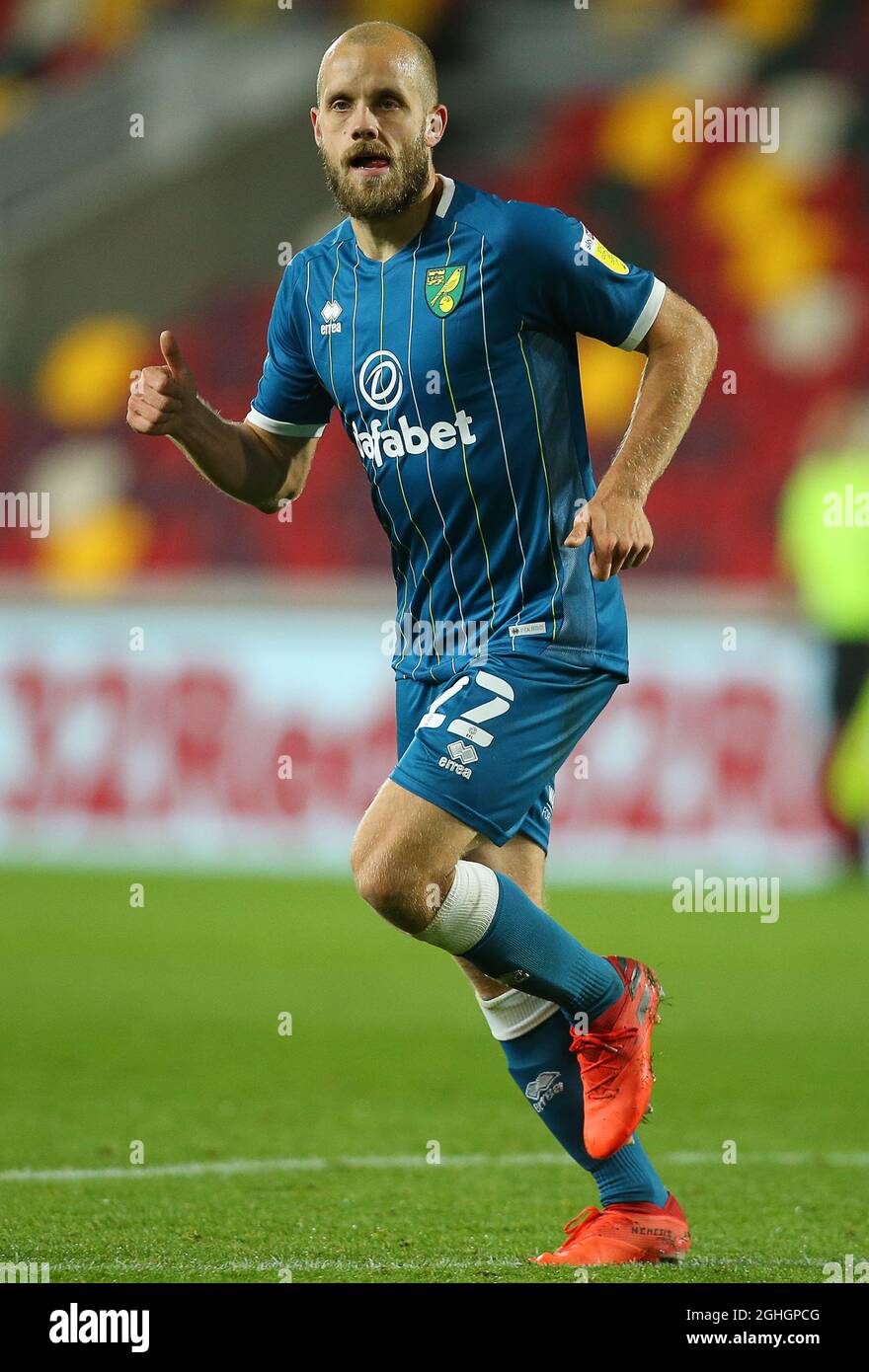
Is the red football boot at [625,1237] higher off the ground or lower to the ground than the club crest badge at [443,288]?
lower

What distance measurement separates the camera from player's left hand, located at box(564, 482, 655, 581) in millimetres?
3084

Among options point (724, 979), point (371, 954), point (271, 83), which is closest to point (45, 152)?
point (271, 83)

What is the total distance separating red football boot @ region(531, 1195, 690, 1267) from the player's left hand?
3.80 ft

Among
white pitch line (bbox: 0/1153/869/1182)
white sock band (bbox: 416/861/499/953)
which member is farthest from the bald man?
white pitch line (bbox: 0/1153/869/1182)

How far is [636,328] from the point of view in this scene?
3.40m

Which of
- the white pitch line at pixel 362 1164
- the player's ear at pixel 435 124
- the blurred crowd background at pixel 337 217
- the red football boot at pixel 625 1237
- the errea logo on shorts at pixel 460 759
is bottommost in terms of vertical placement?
the white pitch line at pixel 362 1164

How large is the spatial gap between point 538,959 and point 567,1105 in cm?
38

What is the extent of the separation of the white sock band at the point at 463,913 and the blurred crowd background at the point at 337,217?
34.5 feet

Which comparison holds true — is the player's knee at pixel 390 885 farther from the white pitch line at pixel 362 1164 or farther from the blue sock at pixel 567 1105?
the white pitch line at pixel 362 1164

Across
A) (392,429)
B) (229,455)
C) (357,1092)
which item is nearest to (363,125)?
(392,429)

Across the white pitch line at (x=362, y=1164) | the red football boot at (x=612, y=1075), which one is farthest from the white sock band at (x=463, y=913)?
the white pitch line at (x=362, y=1164)

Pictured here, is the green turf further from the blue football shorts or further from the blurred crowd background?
the blurred crowd background

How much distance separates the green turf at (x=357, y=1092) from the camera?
3.45m

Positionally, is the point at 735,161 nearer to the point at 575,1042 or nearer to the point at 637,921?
the point at 637,921
